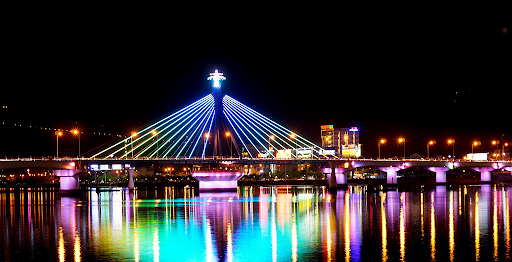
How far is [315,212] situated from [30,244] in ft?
65.1

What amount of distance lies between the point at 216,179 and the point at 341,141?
10186 centimetres

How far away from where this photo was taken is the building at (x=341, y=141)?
167 m

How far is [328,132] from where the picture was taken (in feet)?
611

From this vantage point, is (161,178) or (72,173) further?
(161,178)

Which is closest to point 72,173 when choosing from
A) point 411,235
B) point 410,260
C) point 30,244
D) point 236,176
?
point 236,176

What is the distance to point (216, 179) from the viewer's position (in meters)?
83.3

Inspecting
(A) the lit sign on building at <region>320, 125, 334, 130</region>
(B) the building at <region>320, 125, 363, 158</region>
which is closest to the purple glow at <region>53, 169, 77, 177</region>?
(B) the building at <region>320, 125, 363, 158</region>

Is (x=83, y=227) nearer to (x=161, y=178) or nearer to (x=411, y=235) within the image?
(x=411, y=235)

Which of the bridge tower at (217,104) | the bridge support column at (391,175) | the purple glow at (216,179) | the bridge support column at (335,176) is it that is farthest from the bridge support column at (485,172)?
the bridge tower at (217,104)

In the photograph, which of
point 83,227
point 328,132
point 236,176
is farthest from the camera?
point 328,132

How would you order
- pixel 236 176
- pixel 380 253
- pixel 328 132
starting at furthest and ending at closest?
pixel 328 132, pixel 236 176, pixel 380 253

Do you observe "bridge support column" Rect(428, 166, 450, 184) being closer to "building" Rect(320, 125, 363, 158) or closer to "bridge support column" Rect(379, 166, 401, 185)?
"bridge support column" Rect(379, 166, 401, 185)

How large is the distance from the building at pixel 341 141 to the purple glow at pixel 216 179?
81.8 metres

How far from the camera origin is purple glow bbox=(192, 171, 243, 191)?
8262cm
